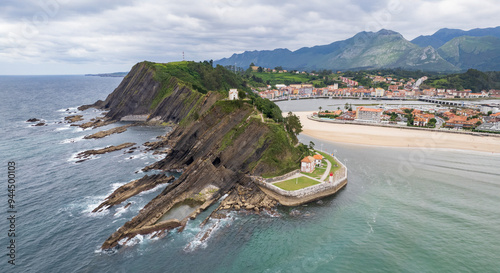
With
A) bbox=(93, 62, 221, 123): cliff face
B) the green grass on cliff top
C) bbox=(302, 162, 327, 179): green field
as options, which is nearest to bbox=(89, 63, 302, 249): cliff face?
bbox=(302, 162, 327, 179): green field

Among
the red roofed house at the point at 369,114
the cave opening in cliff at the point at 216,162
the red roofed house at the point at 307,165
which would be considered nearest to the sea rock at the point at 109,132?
the cave opening in cliff at the point at 216,162

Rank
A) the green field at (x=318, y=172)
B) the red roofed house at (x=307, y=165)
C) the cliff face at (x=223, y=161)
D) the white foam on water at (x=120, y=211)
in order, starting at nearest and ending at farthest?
the white foam on water at (x=120, y=211) → the cliff face at (x=223, y=161) → the green field at (x=318, y=172) → the red roofed house at (x=307, y=165)

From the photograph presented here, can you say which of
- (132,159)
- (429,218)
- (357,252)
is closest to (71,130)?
(132,159)

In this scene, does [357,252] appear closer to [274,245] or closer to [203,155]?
[274,245]

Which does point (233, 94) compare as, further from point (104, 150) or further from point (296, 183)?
point (104, 150)

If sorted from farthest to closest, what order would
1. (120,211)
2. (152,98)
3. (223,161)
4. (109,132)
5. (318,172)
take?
(152,98) < (109,132) < (223,161) < (318,172) < (120,211)

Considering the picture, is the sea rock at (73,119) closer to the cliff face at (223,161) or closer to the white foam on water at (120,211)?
the cliff face at (223,161)

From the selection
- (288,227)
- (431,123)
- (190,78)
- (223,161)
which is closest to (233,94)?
(223,161)
